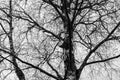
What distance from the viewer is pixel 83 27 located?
6688 millimetres

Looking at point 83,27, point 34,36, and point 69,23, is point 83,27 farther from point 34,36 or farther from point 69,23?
point 69,23

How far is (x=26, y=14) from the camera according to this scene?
6402 mm

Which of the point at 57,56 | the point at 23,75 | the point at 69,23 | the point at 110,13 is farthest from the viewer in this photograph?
the point at 23,75

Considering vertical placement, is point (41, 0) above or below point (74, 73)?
above

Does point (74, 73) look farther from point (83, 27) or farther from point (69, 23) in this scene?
point (83, 27)

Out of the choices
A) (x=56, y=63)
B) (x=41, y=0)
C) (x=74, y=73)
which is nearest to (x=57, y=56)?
(x=56, y=63)

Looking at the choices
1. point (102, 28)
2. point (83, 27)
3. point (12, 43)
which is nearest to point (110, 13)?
point (102, 28)

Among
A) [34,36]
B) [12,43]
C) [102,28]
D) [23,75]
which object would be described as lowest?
[102,28]

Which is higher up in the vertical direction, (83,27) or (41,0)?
(41,0)

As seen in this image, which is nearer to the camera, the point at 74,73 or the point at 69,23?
the point at 69,23

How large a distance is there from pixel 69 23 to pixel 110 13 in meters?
2.02

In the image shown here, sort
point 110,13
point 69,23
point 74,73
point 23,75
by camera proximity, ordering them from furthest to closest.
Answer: point 23,75
point 110,13
point 74,73
point 69,23

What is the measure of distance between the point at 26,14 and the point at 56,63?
1.90 metres

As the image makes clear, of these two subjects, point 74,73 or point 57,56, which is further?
point 57,56
